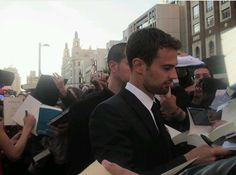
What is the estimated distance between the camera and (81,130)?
3.35 metres

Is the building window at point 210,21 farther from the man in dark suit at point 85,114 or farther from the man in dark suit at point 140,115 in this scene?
the man in dark suit at point 140,115

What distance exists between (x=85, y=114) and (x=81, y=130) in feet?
0.42

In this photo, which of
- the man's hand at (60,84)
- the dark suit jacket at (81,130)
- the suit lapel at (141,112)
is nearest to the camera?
the suit lapel at (141,112)

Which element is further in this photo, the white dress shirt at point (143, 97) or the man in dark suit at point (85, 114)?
the man in dark suit at point (85, 114)

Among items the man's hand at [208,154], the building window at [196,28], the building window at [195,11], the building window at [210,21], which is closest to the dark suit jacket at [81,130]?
the man's hand at [208,154]

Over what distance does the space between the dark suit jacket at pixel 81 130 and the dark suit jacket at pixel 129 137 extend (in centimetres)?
118

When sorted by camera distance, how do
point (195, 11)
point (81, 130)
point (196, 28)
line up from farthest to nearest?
point (195, 11)
point (196, 28)
point (81, 130)

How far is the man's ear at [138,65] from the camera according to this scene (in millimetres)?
2191

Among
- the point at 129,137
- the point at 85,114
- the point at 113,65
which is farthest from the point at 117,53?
the point at 129,137

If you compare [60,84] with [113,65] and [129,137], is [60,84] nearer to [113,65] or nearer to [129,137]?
[113,65]

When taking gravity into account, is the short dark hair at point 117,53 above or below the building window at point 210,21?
below

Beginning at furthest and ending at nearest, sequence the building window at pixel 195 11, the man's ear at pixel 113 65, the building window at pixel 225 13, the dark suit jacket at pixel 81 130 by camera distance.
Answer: the building window at pixel 195 11, the building window at pixel 225 13, the man's ear at pixel 113 65, the dark suit jacket at pixel 81 130

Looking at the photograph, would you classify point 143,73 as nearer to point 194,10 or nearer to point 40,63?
point 40,63

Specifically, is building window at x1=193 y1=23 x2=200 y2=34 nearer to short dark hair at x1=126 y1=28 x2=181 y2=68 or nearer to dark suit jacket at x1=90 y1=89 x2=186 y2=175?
short dark hair at x1=126 y1=28 x2=181 y2=68
